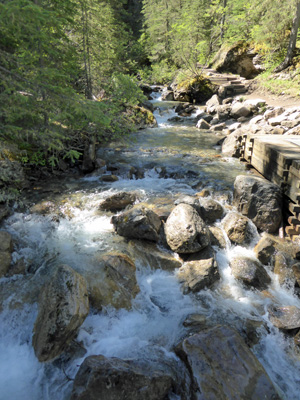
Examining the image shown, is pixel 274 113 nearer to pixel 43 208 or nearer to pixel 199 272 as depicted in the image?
pixel 199 272

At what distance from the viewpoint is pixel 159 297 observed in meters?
4.96

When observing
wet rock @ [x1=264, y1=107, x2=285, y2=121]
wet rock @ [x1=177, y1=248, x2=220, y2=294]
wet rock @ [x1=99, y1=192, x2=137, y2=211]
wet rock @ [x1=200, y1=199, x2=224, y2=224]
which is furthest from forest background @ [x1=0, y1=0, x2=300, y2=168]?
wet rock @ [x1=264, y1=107, x2=285, y2=121]

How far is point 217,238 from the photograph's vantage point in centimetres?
625

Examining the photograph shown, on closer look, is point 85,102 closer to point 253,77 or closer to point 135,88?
point 135,88

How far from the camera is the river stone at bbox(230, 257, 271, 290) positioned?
5.21 metres

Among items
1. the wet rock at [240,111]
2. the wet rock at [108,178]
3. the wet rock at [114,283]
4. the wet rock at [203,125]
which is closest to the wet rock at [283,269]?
the wet rock at [114,283]

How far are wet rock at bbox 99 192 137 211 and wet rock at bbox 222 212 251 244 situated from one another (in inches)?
112

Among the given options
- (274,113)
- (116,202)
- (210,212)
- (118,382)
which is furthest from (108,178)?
(274,113)

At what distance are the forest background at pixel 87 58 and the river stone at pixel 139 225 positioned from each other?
6.62 ft

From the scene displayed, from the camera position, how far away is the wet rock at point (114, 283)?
14.8ft

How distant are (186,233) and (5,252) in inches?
147

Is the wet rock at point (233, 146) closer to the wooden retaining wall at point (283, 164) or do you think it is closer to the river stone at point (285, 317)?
the wooden retaining wall at point (283, 164)

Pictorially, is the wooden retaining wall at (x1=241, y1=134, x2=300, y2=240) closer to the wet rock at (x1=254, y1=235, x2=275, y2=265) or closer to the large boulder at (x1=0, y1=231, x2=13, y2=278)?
the wet rock at (x1=254, y1=235, x2=275, y2=265)

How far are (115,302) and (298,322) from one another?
3102 millimetres
